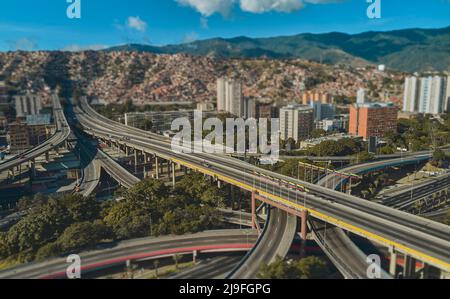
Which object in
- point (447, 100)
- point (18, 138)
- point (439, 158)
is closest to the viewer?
point (439, 158)

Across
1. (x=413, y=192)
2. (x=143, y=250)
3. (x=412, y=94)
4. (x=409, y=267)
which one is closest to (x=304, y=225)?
(x=409, y=267)

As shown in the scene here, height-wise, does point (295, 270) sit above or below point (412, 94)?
below

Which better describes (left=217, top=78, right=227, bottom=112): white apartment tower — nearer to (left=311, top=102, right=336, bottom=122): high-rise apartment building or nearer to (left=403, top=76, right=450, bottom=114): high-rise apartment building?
(left=311, top=102, right=336, bottom=122): high-rise apartment building

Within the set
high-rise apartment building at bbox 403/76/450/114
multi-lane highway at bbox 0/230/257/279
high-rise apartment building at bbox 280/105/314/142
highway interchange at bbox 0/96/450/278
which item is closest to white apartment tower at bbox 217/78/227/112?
high-rise apartment building at bbox 280/105/314/142

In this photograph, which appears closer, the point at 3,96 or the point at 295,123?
the point at 295,123

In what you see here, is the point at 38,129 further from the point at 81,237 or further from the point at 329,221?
the point at 329,221

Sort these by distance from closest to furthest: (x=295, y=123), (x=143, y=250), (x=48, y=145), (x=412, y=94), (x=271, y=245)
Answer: (x=271, y=245), (x=143, y=250), (x=48, y=145), (x=295, y=123), (x=412, y=94)

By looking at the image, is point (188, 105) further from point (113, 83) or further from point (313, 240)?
point (313, 240)

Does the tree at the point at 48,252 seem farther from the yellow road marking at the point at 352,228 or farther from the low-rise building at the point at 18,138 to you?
the low-rise building at the point at 18,138
